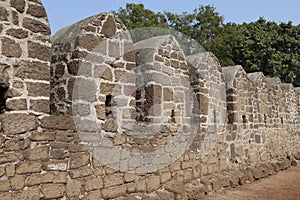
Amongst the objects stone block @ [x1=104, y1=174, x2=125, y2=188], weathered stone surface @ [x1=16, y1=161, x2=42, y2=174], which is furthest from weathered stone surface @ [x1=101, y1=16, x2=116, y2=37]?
weathered stone surface @ [x1=16, y1=161, x2=42, y2=174]

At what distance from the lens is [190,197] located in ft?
20.2

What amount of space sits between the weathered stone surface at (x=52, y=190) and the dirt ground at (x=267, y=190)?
3.31m

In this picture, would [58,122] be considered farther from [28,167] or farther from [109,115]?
[109,115]

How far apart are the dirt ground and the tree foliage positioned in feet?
39.5

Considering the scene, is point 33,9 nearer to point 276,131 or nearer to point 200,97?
point 200,97

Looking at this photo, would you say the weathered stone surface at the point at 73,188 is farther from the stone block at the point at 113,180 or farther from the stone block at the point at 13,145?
the stone block at the point at 13,145

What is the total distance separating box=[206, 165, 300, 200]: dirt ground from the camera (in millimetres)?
6754

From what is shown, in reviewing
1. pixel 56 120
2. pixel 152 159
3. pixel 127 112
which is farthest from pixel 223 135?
pixel 56 120

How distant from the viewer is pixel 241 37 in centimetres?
2272

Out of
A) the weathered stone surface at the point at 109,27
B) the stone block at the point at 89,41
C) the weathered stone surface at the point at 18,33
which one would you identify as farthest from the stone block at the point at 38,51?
the weathered stone surface at the point at 109,27

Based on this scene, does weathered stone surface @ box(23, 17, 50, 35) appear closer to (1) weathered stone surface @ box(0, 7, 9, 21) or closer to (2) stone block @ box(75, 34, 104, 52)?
(1) weathered stone surface @ box(0, 7, 9, 21)

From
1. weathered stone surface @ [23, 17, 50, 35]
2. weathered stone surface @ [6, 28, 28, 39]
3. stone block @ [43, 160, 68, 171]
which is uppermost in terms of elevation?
weathered stone surface @ [23, 17, 50, 35]

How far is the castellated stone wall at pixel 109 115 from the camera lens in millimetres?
3838

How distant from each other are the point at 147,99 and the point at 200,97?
169cm
